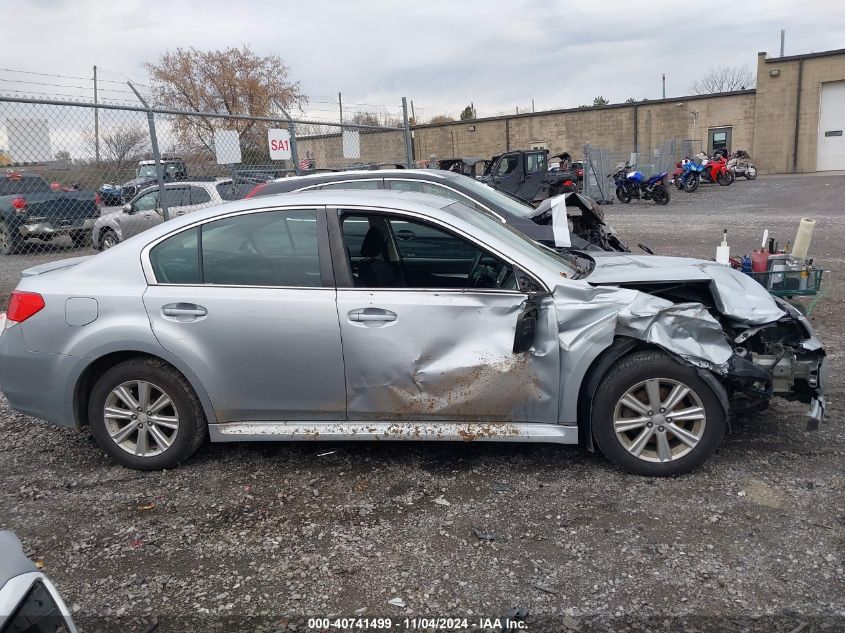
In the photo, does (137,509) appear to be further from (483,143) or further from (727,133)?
(483,143)

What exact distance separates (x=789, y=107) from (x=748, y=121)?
2.00m

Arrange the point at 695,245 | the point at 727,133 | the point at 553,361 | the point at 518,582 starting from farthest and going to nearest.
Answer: the point at 727,133, the point at 695,245, the point at 553,361, the point at 518,582

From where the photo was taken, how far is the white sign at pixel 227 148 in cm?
1002

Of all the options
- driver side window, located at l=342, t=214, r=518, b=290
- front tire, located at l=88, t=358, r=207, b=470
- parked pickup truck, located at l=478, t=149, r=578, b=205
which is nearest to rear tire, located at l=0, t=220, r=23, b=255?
front tire, located at l=88, t=358, r=207, b=470

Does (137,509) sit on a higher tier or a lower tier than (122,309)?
lower

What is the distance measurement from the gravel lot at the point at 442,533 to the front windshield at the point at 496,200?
3.90m

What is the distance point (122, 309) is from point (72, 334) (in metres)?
0.35

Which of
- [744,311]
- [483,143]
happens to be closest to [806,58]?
[483,143]

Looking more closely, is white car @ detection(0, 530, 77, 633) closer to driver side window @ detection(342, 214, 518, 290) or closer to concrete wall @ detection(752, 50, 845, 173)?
driver side window @ detection(342, 214, 518, 290)

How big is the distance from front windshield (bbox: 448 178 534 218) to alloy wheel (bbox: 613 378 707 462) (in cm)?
394

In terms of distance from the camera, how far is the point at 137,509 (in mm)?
3826

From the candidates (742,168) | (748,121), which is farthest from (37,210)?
(748,121)

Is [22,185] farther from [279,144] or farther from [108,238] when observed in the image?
[108,238]

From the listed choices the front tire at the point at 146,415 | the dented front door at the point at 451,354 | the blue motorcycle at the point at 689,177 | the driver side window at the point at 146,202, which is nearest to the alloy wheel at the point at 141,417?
the front tire at the point at 146,415
